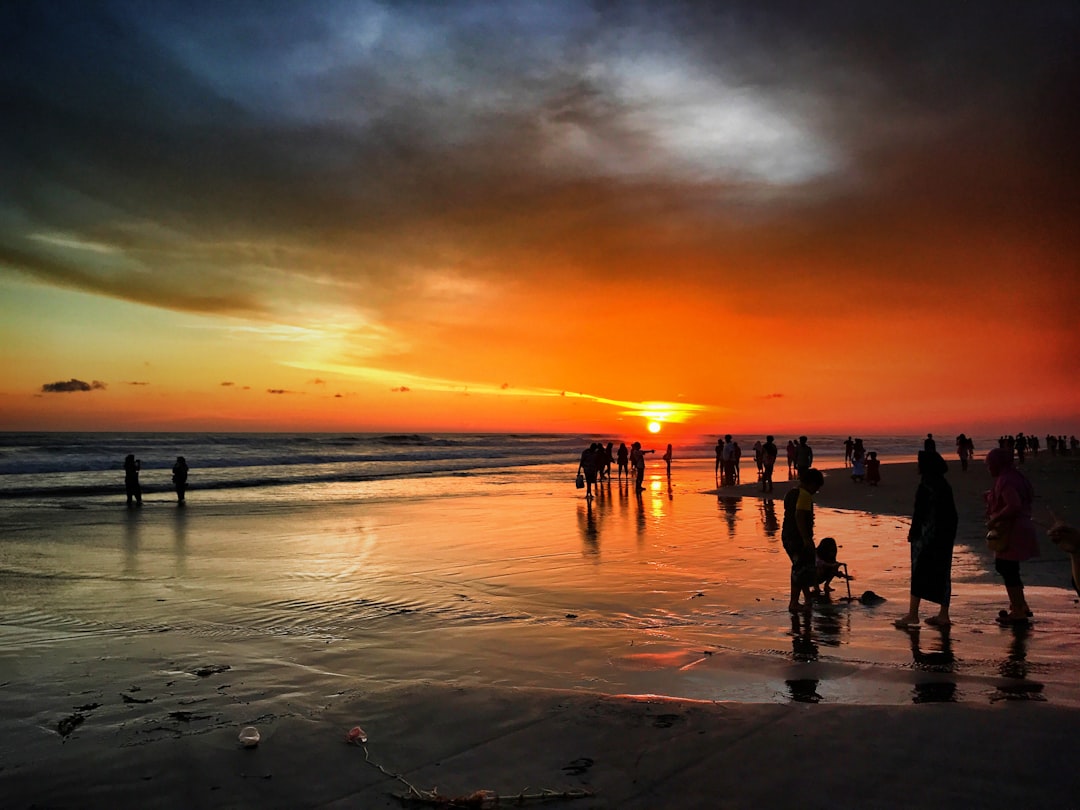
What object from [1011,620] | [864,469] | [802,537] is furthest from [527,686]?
[864,469]

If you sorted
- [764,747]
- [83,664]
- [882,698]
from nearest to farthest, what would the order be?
[764,747], [882,698], [83,664]

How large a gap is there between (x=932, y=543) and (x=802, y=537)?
1.53 m

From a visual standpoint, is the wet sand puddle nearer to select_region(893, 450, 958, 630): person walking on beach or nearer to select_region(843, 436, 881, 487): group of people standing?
select_region(893, 450, 958, 630): person walking on beach

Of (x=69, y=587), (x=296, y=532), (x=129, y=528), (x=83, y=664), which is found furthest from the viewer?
(x=129, y=528)

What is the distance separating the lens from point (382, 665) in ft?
24.3

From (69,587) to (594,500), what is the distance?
18054mm

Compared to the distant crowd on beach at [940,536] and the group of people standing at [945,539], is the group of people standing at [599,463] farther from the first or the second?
the group of people standing at [945,539]

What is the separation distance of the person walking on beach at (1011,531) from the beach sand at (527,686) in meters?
0.35

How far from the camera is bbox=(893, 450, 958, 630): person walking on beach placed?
28.2 feet

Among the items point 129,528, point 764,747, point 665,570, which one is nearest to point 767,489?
point 665,570

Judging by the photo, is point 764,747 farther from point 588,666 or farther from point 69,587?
point 69,587

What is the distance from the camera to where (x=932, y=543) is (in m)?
8.87

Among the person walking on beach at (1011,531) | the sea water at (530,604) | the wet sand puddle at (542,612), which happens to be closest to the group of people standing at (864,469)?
the sea water at (530,604)

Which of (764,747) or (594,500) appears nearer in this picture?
(764,747)
